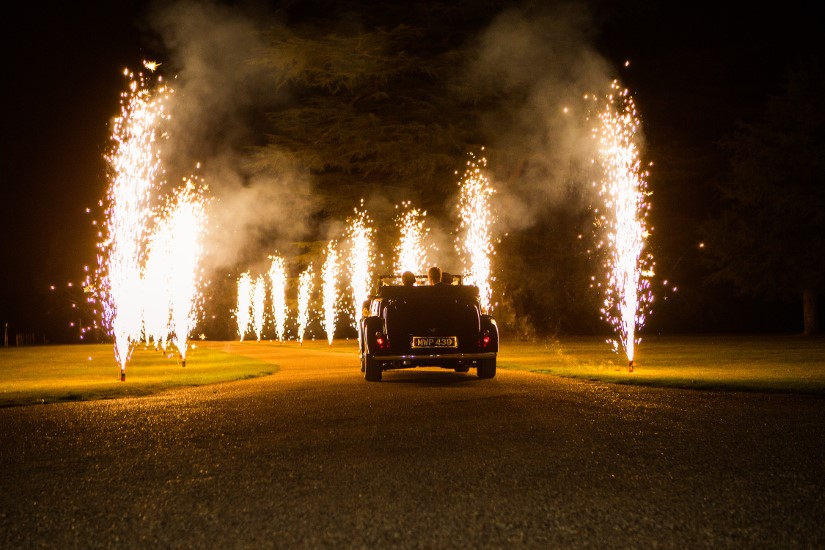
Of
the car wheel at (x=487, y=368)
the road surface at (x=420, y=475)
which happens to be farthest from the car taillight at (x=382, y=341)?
the road surface at (x=420, y=475)

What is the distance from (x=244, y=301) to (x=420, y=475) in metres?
46.5

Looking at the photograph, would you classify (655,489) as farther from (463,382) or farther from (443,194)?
(443,194)

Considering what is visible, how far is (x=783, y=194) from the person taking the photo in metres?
37.3

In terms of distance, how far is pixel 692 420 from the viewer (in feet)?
27.3

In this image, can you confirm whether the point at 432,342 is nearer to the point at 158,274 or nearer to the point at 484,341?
the point at 484,341

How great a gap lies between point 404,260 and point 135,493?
26.1m

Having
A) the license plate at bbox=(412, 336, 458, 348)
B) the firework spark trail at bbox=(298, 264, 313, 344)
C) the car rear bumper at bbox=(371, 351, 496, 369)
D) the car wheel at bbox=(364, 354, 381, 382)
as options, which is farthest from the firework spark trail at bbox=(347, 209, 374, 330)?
the license plate at bbox=(412, 336, 458, 348)

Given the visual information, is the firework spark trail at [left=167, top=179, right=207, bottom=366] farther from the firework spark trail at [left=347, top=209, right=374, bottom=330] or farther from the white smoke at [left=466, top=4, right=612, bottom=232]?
the white smoke at [left=466, top=4, right=612, bottom=232]

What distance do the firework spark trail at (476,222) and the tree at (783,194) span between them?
1312 centimetres

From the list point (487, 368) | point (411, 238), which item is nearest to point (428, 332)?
point (487, 368)

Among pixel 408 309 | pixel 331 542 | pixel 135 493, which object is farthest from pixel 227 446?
pixel 408 309

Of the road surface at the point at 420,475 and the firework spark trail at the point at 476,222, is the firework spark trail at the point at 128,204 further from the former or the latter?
the firework spark trail at the point at 476,222

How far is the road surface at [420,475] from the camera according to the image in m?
4.12

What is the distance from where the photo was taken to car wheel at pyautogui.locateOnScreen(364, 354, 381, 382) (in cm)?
1389
